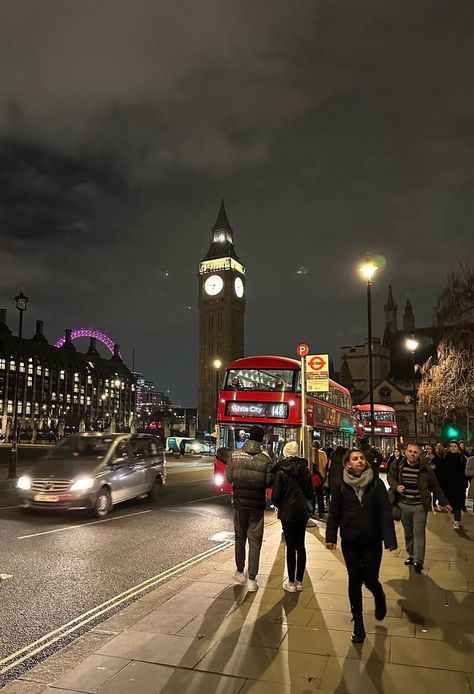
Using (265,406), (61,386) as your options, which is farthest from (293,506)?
(61,386)

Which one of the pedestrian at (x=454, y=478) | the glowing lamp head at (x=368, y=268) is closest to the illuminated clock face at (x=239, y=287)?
the glowing lamp head at (x=368, y=268)

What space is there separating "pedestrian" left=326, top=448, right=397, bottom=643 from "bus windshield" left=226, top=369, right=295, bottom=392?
10385 mm

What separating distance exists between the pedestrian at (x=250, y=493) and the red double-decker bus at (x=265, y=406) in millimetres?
8133

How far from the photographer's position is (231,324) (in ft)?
417

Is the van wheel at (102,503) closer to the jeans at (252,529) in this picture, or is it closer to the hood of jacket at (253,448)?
the jeans at (252,529)

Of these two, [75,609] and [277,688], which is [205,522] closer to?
[75,609]

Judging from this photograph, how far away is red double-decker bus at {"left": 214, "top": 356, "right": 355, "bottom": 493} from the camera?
15.6 metres

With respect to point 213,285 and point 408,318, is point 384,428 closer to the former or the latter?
point 408,318

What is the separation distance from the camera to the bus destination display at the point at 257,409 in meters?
15.7

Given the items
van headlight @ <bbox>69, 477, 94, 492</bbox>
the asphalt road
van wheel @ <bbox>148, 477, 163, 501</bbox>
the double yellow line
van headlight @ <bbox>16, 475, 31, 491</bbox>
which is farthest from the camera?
van wheel @ <bbox>148, 477, 163, 501</bbox>

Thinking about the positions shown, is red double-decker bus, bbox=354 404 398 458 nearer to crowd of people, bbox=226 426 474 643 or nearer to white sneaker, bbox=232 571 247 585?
crowd of people, bbox=226 426 474 643

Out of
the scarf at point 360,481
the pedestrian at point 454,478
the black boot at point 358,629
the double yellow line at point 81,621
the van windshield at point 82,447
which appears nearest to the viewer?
the double yellow line at point 81,621

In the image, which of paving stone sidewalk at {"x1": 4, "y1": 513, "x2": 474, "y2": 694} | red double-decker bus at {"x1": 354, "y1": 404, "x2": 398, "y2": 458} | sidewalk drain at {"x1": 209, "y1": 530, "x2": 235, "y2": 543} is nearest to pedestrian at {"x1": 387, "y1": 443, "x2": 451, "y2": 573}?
paving stone sidewalk at {"x1": 4, "y1": 513, "x2": 474, "y2": 694}

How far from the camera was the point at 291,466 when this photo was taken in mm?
6859
